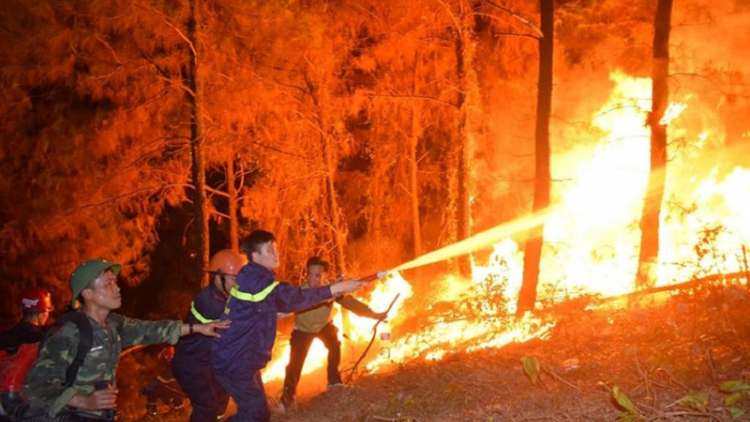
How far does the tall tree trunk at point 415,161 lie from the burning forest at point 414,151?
119 mm

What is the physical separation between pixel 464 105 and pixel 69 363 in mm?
12141

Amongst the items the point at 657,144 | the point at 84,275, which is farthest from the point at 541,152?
the point at 84,275

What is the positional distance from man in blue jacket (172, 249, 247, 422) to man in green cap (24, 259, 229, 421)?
4.97ft

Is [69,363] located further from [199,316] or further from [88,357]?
[199,316]

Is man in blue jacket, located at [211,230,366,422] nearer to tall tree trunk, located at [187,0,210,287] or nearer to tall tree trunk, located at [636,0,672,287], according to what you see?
tall tree trunk, located at [187,0,210,287]

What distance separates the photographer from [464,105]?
15.6 m

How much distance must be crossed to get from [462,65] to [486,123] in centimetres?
218

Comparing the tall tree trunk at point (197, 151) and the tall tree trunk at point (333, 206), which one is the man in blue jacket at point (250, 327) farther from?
the tall tree trunk at point (333, 206)

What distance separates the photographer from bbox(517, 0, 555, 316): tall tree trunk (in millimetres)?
11344

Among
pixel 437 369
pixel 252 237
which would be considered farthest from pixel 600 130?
pixel 252 237

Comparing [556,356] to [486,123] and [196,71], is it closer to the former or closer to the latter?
[196,71]

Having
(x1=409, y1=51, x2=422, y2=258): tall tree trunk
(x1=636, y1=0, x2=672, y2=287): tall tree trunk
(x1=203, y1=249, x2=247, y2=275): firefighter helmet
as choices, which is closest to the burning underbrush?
(x1=203, y1=249, x2=247, y2=275): firefighter helmet

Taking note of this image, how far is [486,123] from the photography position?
1730 centimetres

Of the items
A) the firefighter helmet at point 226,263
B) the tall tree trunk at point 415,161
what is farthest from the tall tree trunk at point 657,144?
the firefighter helmet at point 226,263
